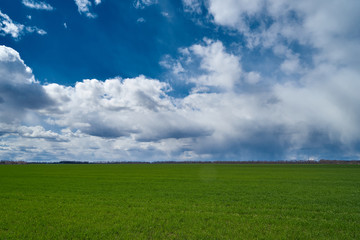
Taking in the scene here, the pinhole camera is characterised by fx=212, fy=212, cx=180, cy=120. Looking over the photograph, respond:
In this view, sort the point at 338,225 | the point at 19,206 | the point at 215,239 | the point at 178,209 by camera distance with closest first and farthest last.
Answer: the point at 215,239 → the point at 338,225 → the point at 178,209 → the point at 19,206

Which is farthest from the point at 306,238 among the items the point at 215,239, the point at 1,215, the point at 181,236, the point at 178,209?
the point at 1,215

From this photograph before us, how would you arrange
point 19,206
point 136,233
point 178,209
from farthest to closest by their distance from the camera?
point 19,206
point 178,209
point 136,233

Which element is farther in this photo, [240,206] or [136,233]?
[240,206]

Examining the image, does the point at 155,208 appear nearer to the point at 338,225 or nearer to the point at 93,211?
the point at 93,211

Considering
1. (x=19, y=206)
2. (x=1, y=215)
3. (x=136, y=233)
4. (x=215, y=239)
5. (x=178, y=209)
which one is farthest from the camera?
(x=19, y=206)

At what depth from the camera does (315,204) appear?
18.1 m

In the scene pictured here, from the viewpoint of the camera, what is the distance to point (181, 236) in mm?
11008

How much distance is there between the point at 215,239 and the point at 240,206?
23.7ft

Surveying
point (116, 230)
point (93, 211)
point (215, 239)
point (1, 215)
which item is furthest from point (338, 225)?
point (1, 215)

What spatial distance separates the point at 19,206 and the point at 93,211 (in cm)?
710

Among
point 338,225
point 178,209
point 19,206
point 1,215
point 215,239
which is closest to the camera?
point 215,239

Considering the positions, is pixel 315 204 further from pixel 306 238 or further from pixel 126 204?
pixel 126 204

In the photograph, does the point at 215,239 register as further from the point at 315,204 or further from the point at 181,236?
the point at 315,204

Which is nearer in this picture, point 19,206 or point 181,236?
point 181,236
